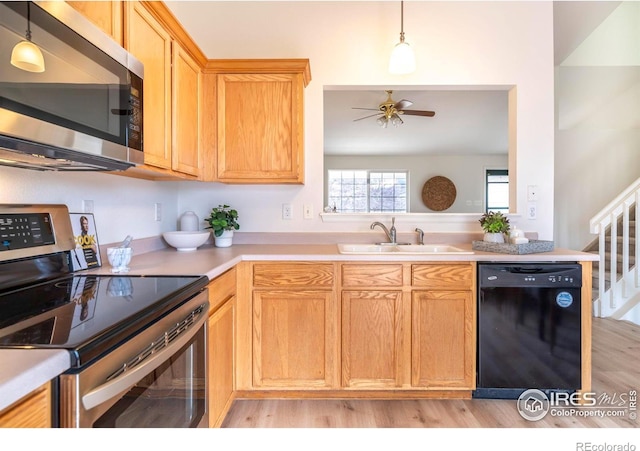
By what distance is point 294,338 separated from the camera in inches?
76.7

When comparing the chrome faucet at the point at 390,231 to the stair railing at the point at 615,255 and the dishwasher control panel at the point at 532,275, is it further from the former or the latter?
the stair railing at the point at 615,255

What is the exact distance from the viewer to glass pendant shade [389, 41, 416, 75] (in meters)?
2.18

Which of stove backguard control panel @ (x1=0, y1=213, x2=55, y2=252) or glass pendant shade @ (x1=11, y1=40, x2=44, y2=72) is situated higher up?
glass pendant shade @ (x1=11, y1=40, x2=44, y2=72)

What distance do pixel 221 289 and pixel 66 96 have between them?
3.15 ft

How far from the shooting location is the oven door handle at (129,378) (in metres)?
0.71

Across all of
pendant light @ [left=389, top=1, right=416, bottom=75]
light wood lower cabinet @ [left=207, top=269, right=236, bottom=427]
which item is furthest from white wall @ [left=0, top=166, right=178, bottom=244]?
pendant light @ [left=389, top=1, right=416, bottom=75]

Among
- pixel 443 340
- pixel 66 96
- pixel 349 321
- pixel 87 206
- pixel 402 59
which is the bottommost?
pixel 443 340

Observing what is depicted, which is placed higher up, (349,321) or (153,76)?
(153,76)

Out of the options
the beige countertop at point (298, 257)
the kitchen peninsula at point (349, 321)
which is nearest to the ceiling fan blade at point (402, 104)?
the beige countertop at point (298, 257)

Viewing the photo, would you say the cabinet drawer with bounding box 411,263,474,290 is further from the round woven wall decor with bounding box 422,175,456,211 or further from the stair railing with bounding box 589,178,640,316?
the round woven wall decor with bounding box 422,175,456,211

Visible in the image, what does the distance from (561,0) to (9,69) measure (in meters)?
3.68

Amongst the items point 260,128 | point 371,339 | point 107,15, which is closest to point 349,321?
point 371,339

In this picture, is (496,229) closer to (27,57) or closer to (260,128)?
(260,128)

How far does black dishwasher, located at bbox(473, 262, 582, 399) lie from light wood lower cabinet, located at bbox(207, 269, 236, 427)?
135 centimetres
